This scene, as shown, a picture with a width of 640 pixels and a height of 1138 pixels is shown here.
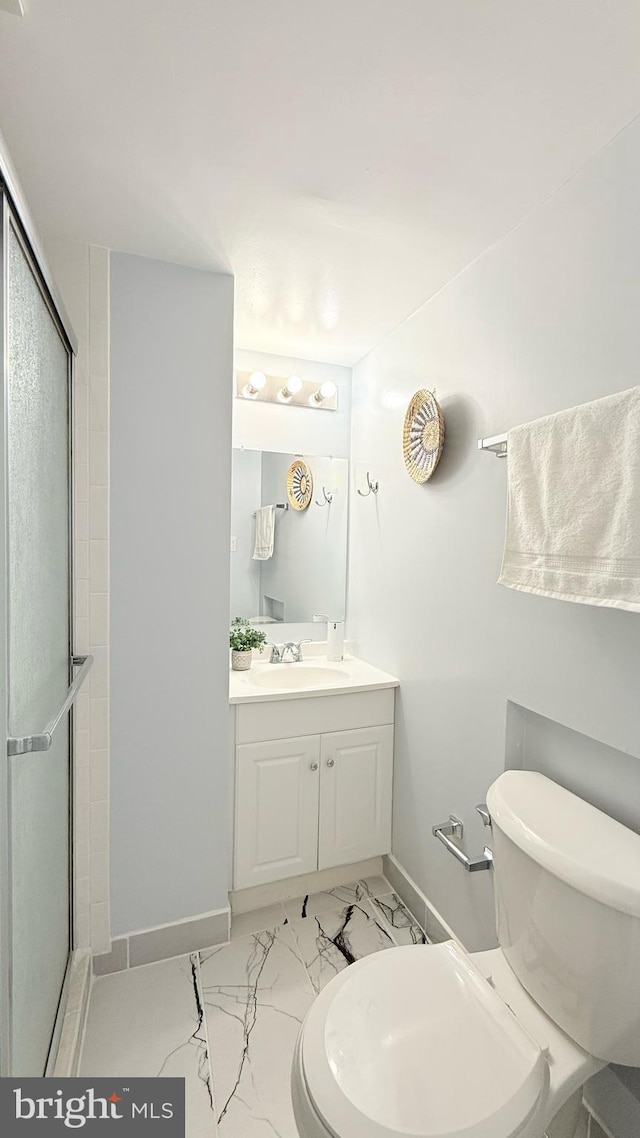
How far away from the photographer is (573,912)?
96 centimetres

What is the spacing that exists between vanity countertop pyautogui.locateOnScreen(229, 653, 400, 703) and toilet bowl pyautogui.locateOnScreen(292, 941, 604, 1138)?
85 centimetres

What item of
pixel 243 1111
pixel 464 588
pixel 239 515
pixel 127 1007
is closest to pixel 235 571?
pixel 239 515

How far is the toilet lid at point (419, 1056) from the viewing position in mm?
846

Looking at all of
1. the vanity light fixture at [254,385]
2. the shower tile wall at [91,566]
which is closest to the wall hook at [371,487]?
the vanity light fixture at [254,385]

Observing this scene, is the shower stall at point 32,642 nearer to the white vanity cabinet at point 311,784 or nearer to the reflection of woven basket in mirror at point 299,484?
the white vanity cabinet at point 311,784

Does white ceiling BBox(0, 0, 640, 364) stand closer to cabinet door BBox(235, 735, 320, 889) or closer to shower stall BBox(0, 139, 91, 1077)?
shower stall BBox(0, 139, 91, 1077)

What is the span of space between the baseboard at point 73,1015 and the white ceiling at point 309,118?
84.4 inches

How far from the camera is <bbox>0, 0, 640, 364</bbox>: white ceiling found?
0.87 m

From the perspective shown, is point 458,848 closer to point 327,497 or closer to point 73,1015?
point 73,1015

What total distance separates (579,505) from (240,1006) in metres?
1.69

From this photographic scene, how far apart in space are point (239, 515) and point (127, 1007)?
1712mm

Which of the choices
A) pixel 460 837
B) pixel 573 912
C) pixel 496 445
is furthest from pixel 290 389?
pixel 573 912

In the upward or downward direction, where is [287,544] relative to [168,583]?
upward

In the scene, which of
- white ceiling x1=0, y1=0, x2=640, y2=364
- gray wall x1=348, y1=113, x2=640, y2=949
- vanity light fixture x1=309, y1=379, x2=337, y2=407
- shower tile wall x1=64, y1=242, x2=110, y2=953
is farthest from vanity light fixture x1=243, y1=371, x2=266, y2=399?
shower tile wall x1=64, y1=242, x2=110, y2=953
